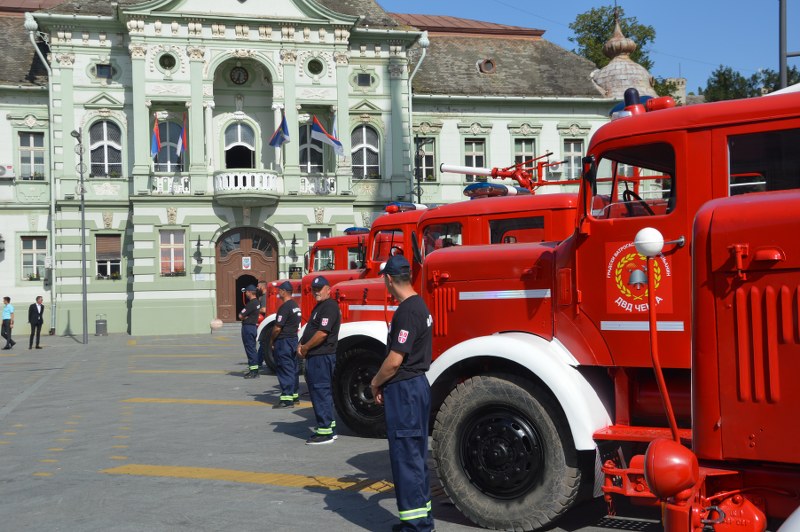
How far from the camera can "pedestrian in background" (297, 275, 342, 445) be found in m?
10.6

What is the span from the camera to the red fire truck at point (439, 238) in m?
10.6

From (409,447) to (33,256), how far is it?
34032mm

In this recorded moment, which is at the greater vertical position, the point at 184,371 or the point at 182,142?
the point at 182,142

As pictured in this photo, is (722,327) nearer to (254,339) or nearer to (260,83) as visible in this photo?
(254,339)

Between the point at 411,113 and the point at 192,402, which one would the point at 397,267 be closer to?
the point at 192,402

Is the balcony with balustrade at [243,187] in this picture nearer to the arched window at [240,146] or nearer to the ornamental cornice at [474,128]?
the arched window at [240,146]

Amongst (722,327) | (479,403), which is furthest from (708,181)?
(479,403)

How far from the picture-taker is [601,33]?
177 feet

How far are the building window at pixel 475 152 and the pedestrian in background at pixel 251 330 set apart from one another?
2454 centimetres

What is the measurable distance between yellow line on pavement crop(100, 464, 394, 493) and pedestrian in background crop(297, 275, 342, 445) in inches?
63.7

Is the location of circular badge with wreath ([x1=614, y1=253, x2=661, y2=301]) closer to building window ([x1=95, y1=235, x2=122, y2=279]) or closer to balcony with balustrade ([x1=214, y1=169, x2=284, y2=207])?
balcony with balustrade ([x1=214, y1=169, x2=284, y2=207])

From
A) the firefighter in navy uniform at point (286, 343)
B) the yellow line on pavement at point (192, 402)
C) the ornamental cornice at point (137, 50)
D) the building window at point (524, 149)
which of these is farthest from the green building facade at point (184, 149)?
the firefighter in navy uniform at point (286, 343)

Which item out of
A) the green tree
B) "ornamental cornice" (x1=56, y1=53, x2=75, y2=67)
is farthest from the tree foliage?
"ornamental cornice" (x1=56, y1=53, x2=75, y2=67)

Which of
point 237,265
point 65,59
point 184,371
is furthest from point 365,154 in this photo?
point 184,371
